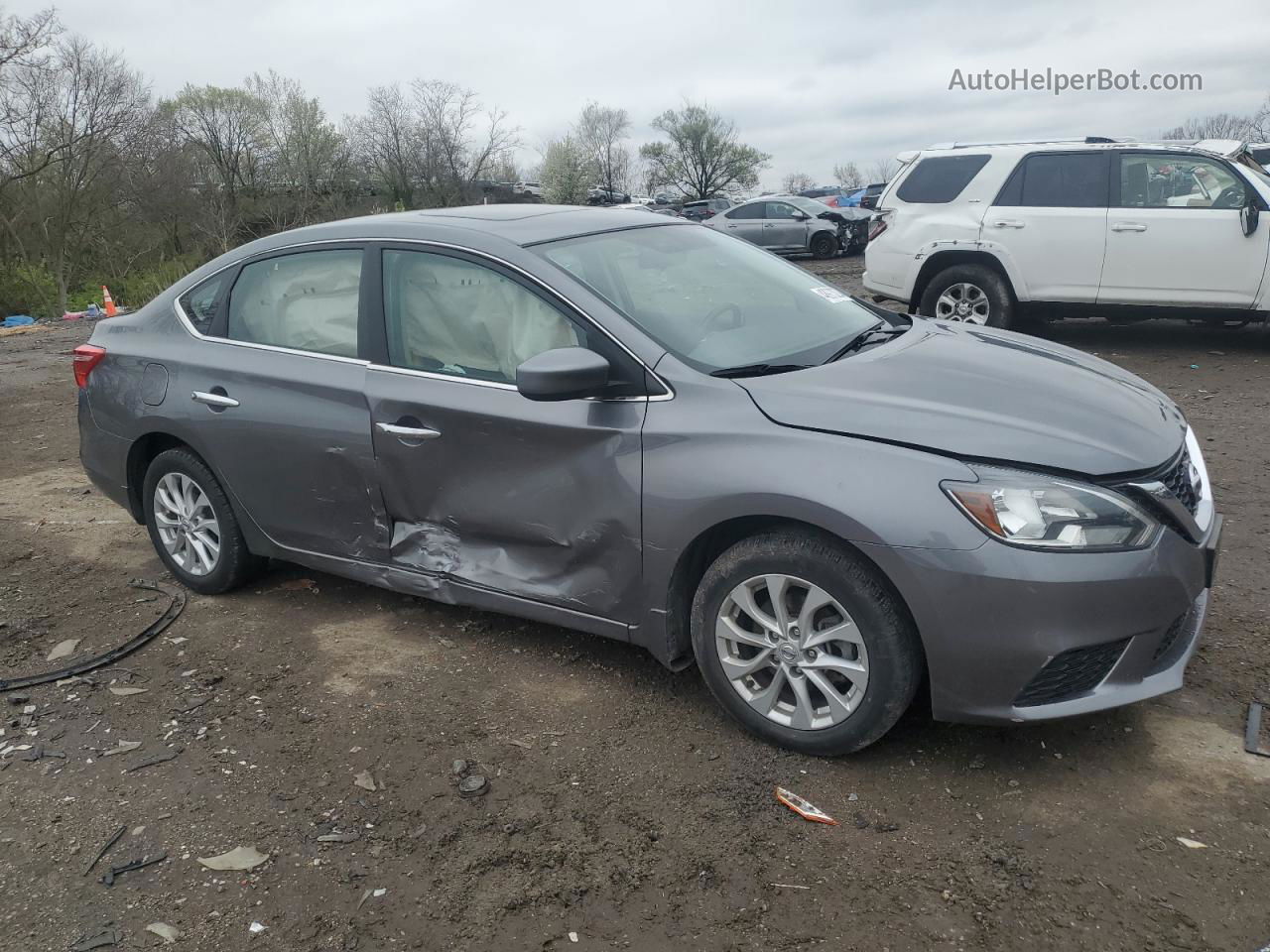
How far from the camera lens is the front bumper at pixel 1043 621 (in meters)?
2.80

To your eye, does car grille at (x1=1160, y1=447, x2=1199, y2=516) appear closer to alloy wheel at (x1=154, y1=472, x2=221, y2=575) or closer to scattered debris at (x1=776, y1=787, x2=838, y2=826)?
scattered debris at (x1=776, y1=787, x2=838, y2=826)

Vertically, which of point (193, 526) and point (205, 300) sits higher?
point (205, 300)

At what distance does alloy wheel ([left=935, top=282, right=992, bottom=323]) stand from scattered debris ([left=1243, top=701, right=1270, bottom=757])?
663 centimetres

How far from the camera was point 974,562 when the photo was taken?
9.25 feet

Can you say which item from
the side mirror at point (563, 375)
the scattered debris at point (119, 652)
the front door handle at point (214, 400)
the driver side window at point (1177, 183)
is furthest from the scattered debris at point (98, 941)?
the driver side window at point (1177, 183)

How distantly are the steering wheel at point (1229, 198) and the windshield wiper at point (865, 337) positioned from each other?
20.2 feet

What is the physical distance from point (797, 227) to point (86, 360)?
61.3 ft

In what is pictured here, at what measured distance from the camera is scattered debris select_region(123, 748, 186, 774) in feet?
11.3

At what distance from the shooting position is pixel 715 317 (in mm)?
3758

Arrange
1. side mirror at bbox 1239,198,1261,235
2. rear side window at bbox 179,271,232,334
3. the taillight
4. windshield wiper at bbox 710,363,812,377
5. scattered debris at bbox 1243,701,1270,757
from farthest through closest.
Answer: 1. side mirror at bbox 1239,198,1261,235
2. the taillight
3. rear side window at bbox 179,271,232,334
4. windshield wiper at bbox 710,363,812,377
5. scattered debris at bbox 1243,701,1270,757

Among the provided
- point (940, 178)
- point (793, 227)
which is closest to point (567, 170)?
point (793, 227)

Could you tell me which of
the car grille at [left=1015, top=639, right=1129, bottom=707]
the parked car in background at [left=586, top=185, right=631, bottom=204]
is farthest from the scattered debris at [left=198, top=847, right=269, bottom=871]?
the parked car in background at [left=586, top=185, right=631, bottom=204]

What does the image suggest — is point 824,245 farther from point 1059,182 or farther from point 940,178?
Answer: point 1059,182

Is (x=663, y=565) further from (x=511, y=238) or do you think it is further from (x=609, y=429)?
(x=511, y=238)
